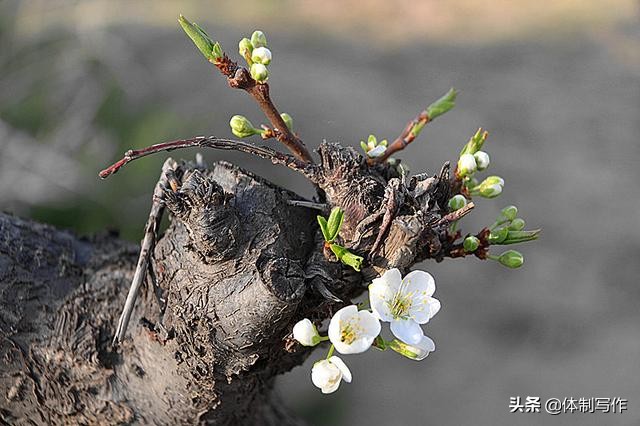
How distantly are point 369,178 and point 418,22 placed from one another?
5.46 meters

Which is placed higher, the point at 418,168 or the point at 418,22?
the point at 418,22

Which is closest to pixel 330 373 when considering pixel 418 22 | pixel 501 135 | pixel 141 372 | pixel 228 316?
pixel 228 316

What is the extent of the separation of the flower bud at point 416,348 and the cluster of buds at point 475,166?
205mm

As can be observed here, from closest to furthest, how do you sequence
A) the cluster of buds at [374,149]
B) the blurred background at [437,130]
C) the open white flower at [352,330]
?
the open white flower at [352,330], the cluster of buds at [374,149], the blurred background at [437,130]

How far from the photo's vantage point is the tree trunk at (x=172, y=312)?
29.1 inches

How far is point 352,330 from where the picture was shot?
2.27ft

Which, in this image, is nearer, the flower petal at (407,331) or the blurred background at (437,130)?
the flower petal at (407,331)

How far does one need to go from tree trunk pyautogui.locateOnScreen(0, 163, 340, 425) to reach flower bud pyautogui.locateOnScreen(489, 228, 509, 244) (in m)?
0.20

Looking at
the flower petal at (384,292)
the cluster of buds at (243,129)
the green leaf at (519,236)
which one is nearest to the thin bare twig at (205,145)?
the cluster of buds at (243,129)

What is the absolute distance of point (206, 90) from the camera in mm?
4773

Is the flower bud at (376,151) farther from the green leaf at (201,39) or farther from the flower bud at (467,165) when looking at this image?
the green leaf at (201,39)

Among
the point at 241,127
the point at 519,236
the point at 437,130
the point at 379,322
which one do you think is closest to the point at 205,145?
the point at 241,127

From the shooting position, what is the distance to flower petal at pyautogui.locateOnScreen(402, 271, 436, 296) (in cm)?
72

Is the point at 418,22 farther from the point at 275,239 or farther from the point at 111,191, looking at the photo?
the point at 275,239
